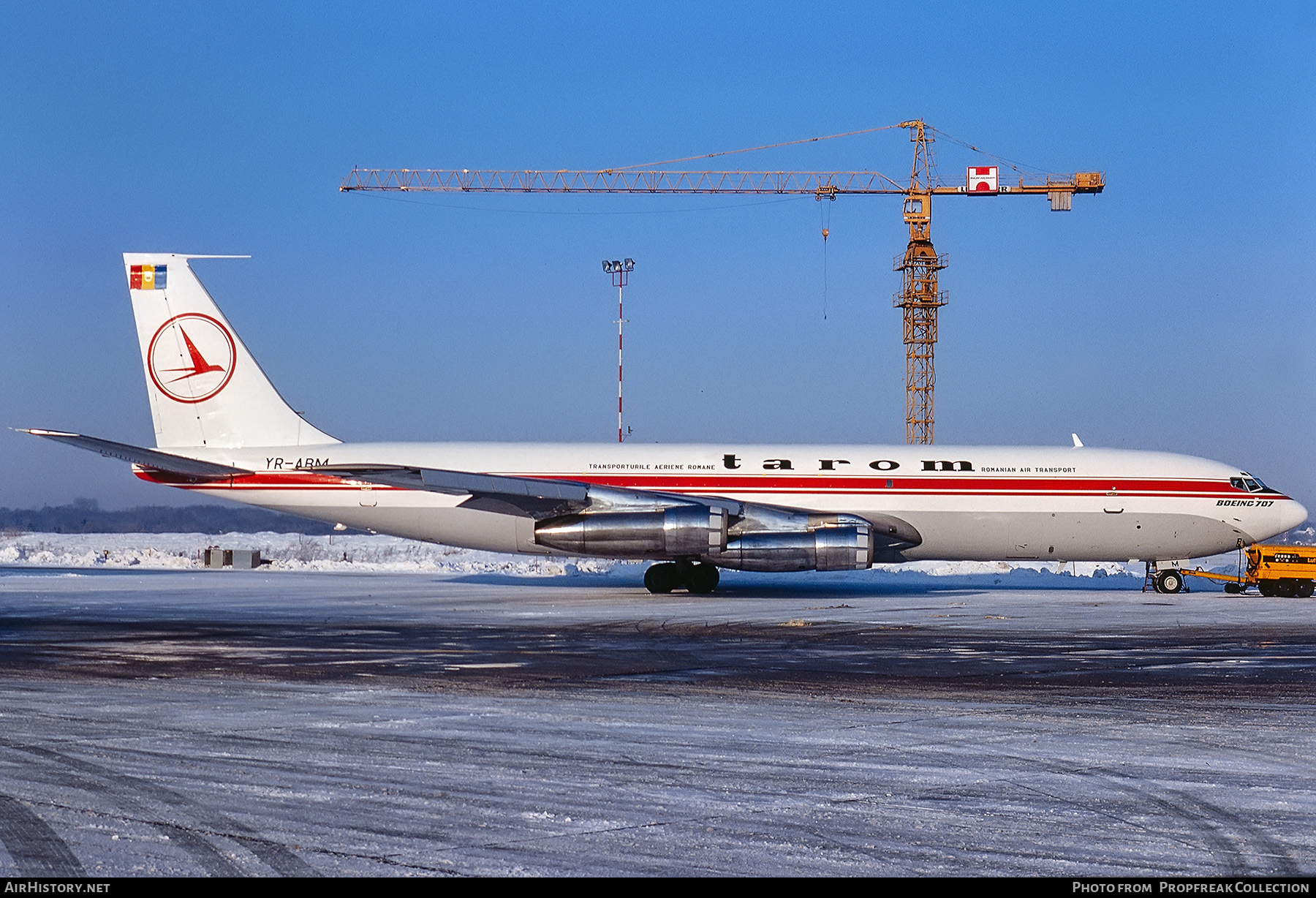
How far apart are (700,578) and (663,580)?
0.92 metres

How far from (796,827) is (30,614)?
66.1ft

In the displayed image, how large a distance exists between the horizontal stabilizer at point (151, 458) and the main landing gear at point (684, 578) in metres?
10.6

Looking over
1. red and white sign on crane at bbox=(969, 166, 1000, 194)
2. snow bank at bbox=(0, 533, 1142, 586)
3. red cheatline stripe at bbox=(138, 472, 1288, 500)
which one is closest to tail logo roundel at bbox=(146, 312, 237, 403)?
red cheatline stripe at bbox=(138, 472, 1288, 500)

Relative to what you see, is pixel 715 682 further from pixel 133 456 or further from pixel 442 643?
pixel 133 456

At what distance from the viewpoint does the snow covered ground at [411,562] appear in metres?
43.7

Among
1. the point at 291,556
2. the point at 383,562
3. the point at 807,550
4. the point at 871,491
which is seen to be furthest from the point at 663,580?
the point at 291,556

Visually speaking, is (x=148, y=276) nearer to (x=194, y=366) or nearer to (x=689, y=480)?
(x=194, y=366)

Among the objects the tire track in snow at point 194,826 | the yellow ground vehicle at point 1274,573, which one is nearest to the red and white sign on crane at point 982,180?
the yellow ground vehicle at point 1274,573

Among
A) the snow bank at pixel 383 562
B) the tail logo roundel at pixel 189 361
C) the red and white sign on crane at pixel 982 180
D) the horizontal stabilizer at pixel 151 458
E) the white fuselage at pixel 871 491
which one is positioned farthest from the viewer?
the red and white sign on crane at pixel 982 180

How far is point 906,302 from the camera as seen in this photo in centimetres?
7088

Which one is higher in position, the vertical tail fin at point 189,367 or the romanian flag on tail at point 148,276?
the romanian flag on tail at point 148,276

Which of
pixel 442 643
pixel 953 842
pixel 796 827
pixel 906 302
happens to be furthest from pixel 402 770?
pixel 906 302

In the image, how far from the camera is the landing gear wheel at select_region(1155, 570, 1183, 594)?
33688 millimetres

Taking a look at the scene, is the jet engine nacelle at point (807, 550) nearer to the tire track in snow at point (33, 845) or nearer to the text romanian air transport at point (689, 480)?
the text romanian air transport at point (689, 480)
